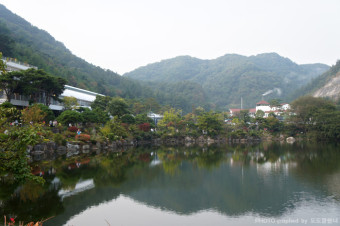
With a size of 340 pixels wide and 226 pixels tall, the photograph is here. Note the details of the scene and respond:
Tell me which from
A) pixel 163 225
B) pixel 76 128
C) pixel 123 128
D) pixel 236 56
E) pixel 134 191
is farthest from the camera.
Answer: pixel 236 56

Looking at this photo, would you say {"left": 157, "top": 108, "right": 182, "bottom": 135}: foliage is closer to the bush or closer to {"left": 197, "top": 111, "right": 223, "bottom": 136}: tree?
{"left": 197, "top": 111, "right": 223, "bottom": 136}: tree

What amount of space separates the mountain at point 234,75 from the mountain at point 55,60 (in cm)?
2367

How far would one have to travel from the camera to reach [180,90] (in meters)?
109

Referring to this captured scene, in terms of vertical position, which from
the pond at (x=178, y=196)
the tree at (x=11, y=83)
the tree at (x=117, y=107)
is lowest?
the pond at (x=178, y=196)

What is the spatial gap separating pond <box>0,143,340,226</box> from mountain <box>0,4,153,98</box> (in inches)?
1559

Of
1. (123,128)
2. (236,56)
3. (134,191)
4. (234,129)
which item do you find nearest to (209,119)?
(234,129)

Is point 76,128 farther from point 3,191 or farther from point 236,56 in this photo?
point 236,56

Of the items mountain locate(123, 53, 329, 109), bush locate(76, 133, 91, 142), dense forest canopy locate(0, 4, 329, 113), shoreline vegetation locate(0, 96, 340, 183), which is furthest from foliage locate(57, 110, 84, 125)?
mountain locate(123, 53, 329, 109)

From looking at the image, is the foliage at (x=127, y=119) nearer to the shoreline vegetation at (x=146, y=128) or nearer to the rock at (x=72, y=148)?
the shoreline vegetation at (x=146, y=128)

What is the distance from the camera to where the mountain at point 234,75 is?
120m

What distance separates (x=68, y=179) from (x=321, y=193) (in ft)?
40.2

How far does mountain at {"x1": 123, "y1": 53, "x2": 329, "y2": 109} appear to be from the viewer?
119881mm

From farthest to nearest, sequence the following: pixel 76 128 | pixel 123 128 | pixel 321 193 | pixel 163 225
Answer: pixel 123 128 < pixel 76 128 < pixel 321 193 < pixel 163 225

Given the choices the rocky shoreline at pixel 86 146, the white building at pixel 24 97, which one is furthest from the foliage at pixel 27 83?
the rocky shoreline at pixel 86 146
